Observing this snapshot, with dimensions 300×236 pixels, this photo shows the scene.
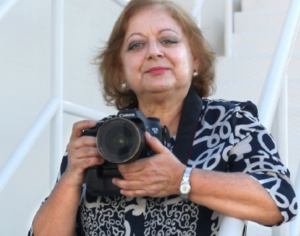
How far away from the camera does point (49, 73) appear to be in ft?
7.74

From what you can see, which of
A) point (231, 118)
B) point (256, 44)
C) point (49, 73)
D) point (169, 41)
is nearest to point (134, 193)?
point (231, 118)

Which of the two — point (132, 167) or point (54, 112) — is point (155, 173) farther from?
point (54, 112)

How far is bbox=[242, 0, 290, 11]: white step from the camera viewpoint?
2889 mm

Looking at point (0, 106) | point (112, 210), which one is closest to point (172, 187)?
point (112, 210)

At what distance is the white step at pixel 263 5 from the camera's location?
2.89 metres

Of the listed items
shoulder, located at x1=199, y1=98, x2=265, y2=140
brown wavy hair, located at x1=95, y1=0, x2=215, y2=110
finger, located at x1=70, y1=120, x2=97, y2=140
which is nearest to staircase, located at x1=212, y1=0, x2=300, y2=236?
brown wavy hair, located at x1=95, y1=0, x2=215, y2=110

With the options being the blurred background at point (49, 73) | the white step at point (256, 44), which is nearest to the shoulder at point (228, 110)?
the blurred background at point (49, 73)

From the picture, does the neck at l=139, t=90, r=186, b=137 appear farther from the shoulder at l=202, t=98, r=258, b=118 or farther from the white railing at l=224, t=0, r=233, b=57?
the white railing at l=224, t=0, r=233, b=57

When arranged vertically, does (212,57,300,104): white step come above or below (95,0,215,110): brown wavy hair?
above

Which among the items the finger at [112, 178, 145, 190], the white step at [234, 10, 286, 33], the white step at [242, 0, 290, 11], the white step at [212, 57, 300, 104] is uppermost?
the white step at [242, 0, 290, 11]

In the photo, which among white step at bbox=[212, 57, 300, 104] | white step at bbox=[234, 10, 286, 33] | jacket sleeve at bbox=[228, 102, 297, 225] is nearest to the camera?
jacket sleeve at bbox=[228, 102, 297, 225]

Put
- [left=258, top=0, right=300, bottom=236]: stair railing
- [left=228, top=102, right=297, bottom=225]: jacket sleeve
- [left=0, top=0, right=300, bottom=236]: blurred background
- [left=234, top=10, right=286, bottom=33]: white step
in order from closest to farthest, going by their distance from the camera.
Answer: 1. [left=228, top=102, right=297, bottom=225]: jacket sleeve
2. [left=258, top=0, right=300, bottom=236]: stair railing
3. [left=0, top=0, right=300, bottom=236]: blurred background
4. [left=234, top=10, right=286, bottom=33]: white step

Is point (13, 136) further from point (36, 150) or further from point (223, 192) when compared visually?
point (223, 192)

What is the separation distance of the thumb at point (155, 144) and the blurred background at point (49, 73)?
80 cm
